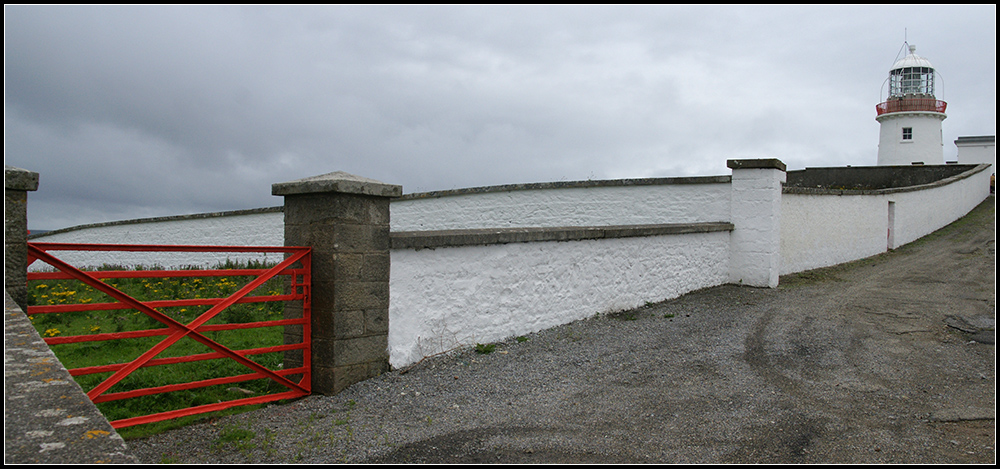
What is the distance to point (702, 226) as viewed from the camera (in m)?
10.4

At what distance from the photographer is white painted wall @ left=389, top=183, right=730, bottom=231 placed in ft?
38.2

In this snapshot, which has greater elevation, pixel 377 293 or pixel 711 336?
pixel 377 293

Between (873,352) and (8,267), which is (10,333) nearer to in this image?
(8,267)

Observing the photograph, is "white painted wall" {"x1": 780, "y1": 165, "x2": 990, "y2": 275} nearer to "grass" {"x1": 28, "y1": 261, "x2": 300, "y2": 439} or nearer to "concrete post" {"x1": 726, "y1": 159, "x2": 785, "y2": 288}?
"concrete post" {"x1": 726, "y1": 159, "x2": 785, "y2": 288}

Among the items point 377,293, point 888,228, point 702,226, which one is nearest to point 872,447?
point 377,293

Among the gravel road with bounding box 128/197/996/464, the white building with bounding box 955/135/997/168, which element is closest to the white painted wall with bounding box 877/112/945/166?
the white building with bounding box 955/135/997/168

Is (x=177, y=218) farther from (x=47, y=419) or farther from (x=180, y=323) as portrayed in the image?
(x=47, y=419)

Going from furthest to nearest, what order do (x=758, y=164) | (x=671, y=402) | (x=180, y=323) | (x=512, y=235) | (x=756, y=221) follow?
(x=756, y=221), (x=758, y=164), (x=512, y=235), (x=671, y=402), (x=180, y=323)

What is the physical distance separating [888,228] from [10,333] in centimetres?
1962

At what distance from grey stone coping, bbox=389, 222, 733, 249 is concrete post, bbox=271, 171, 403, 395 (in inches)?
14.0

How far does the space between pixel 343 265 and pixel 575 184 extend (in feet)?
31.7

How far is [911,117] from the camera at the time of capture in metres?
30.8

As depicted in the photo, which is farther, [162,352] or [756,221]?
[756,221]

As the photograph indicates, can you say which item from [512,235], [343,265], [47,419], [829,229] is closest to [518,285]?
[512,235]
